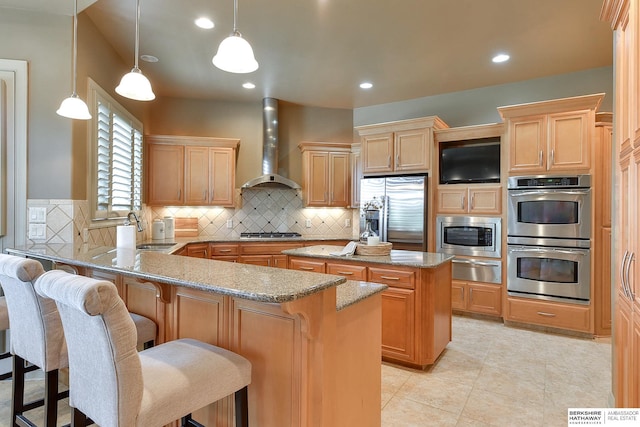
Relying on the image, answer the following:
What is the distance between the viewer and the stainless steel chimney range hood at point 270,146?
508 centimetres

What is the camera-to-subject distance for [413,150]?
436cm

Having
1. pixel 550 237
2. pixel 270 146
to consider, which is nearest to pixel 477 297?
pixel 550 237

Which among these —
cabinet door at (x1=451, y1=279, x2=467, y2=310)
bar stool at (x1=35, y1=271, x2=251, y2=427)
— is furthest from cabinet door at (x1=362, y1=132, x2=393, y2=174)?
bar stool at (x1=35, y1=271, x2=251, y2=427)

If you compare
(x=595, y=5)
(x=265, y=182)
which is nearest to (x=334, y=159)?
(x=265, y=182)

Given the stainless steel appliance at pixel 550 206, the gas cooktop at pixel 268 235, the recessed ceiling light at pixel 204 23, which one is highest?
the recessed ceiling light at pixel 204 23

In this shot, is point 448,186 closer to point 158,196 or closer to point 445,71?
point 445,71

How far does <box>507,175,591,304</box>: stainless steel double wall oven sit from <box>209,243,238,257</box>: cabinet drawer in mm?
3430

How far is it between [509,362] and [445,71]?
3.16 metres

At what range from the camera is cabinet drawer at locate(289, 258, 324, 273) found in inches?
122

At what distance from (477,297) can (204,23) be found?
410 centimetres

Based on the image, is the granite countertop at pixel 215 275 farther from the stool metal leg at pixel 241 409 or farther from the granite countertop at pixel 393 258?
the granite countertop at pixel 393 258

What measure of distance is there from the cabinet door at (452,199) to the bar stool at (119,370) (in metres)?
3.58

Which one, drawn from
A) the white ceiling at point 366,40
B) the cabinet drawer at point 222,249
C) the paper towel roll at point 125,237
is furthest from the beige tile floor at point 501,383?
the white ceiling at point 366,40

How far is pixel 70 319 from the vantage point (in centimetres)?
118
